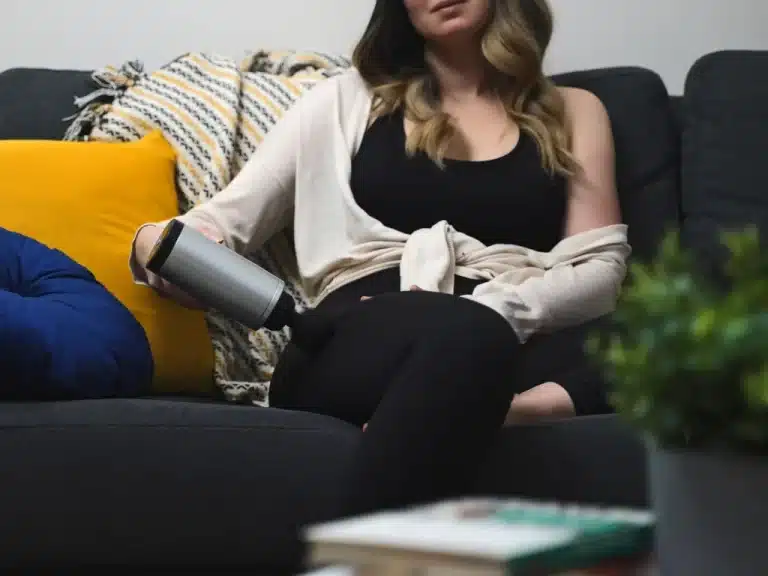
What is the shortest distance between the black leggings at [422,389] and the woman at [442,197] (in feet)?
0.04

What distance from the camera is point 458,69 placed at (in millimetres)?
1629

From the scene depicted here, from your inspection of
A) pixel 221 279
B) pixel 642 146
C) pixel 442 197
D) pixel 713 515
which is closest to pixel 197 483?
pixel 221 279

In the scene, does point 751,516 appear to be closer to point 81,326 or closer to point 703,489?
point 703,489

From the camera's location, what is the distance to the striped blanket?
1525mm

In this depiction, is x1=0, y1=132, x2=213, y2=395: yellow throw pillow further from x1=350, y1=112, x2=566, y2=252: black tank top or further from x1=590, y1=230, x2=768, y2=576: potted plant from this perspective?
x1=590, y1=230, x2=768, y2=576: potted plant

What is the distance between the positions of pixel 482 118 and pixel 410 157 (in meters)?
0.17

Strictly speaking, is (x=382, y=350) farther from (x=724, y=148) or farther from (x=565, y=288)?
(x=724, y=148)

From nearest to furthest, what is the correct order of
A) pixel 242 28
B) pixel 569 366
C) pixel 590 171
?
pixel 569 366 < pixel 590 171 < pixel 242 28

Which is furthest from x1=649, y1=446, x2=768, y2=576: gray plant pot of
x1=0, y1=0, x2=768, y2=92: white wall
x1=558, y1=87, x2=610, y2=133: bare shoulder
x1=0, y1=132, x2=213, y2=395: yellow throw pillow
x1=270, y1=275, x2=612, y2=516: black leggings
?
x1=0, y1=0, x2=768, y2=92: white wall

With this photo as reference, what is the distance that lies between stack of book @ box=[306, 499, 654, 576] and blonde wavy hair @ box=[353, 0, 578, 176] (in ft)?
3.43

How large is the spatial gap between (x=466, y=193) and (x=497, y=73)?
0.92 ft

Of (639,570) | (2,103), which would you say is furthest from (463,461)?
(2,103)

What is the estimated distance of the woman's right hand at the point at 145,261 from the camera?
1.34 meters

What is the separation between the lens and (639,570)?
0.48 m
